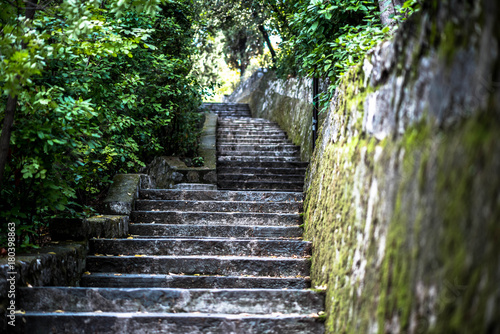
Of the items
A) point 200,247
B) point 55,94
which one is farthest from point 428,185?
point 200,247

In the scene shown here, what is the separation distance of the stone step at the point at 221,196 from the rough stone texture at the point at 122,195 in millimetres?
238

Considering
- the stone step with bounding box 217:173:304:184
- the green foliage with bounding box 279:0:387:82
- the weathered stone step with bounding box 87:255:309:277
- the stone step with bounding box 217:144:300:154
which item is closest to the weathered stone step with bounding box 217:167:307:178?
the stone step with bounding box 217:173:304:184

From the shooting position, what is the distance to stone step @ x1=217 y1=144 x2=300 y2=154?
314 inches

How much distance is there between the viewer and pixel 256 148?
8047 millimetres

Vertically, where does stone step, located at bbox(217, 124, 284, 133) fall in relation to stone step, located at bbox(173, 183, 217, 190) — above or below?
above

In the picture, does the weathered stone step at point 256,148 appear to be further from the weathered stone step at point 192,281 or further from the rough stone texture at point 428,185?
the rough stone texture at point 428,185

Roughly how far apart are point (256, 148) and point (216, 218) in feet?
11.2

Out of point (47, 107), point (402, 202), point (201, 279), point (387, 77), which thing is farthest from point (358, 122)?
point (47, 107)

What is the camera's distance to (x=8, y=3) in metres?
2.82

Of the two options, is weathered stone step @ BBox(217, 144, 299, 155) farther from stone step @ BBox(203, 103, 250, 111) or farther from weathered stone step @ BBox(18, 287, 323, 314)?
stone step @ BBox(203, 103, 250, 111)

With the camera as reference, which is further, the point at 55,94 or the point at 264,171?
the point at 264,171

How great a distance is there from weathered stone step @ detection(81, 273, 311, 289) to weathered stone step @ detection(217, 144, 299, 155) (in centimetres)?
461

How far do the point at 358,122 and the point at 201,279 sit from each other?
191 centimetres

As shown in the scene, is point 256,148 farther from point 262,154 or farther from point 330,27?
point 330,27
